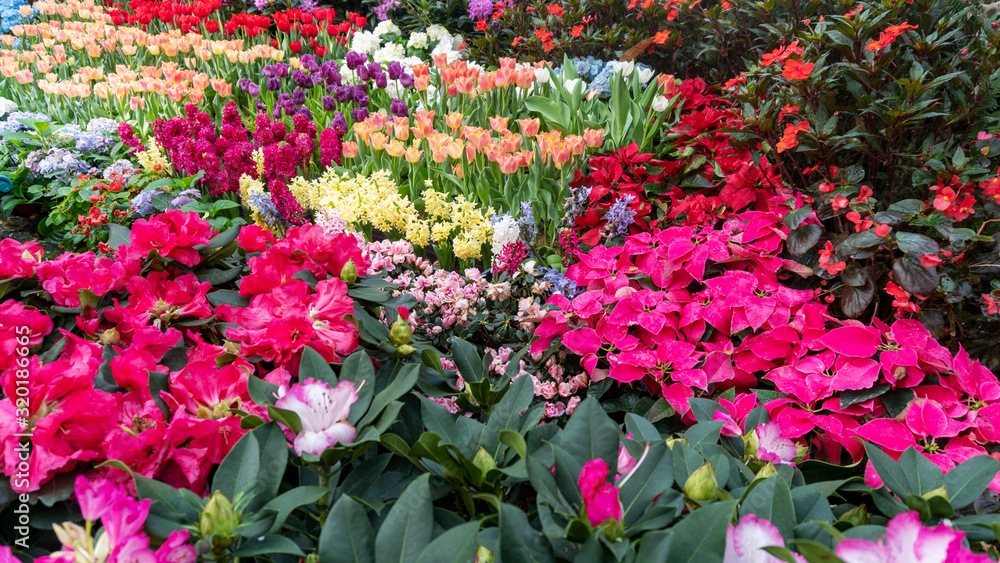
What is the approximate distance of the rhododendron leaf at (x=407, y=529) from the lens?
60 cm

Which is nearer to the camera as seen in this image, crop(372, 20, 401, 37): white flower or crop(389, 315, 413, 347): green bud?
crop(389, 315, 413, 347): green bud

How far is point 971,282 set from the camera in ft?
5.11

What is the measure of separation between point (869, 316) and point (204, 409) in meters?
1.81

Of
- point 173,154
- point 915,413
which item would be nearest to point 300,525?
point 915,413

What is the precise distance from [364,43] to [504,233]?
317 cm

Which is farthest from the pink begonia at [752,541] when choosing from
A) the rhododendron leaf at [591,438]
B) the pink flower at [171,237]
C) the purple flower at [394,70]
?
the purple flower at [394,70]

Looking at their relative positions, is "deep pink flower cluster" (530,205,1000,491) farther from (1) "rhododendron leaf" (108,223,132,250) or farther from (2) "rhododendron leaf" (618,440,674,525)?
(1) "rhododendron leaf" (108,223,132,250)

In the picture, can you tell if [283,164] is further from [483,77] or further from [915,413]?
[915,413]

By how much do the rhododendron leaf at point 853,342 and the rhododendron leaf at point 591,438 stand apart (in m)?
0.95

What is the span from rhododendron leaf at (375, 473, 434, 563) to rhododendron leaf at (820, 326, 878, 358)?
1180 mm

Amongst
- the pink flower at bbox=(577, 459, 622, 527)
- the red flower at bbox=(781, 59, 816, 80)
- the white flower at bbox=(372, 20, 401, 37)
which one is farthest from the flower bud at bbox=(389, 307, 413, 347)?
the white flower at bbox=(372, 20, 401, 37)

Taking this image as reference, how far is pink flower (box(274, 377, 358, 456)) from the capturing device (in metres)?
0.72

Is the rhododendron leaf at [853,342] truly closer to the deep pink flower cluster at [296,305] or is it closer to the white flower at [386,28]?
the deep pink flower cluster at [296,305]

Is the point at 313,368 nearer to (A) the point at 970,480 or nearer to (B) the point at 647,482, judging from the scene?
(B) the point at 647,482
